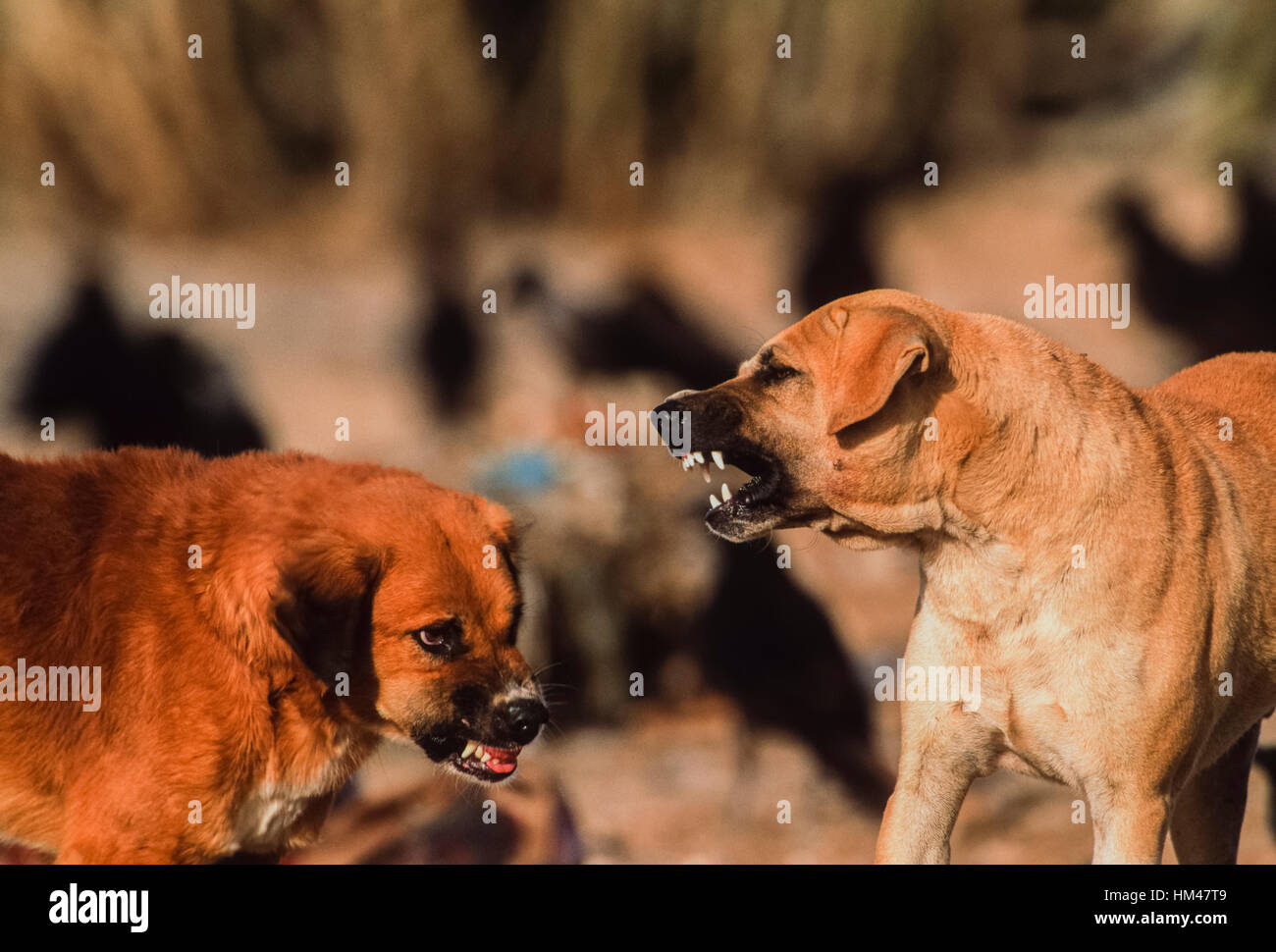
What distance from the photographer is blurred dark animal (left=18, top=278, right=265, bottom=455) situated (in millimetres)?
9648

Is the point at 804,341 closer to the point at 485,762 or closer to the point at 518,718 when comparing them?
the point at 518,718

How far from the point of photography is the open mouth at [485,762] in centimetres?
501

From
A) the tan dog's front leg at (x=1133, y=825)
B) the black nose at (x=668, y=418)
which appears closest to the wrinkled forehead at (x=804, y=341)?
the black nose at (x=668, y=418)

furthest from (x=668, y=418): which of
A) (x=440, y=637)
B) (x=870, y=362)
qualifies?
(x=440, y=637)

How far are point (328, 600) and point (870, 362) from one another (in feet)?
7.12

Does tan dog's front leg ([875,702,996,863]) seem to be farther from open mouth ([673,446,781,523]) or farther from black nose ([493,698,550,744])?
black nose ([493,698,550,744])

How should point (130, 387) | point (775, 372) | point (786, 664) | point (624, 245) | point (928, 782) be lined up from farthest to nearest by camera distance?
point (786, 664), point (624, 245), point (130, 387), point (775, 372), point (928, 782)

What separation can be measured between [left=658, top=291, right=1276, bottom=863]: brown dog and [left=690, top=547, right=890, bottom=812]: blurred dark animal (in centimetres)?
566

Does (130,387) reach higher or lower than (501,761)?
higher

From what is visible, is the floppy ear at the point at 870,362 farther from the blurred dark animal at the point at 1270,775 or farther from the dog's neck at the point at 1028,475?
the blurred dark animal at the point at 1270,775

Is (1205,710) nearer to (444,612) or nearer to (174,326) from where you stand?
(444,612)

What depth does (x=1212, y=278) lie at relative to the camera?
10.8 metres

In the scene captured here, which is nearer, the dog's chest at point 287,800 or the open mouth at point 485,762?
the dog's chest at point 287,800

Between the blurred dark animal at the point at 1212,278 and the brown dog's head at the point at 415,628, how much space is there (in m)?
7.86
